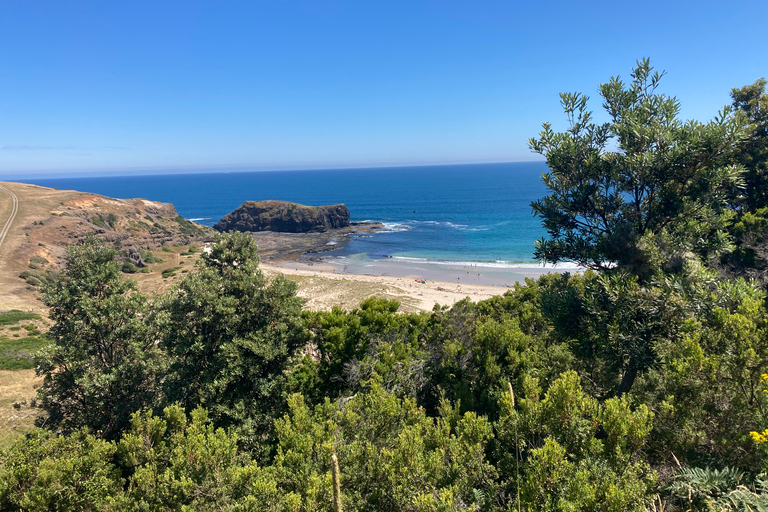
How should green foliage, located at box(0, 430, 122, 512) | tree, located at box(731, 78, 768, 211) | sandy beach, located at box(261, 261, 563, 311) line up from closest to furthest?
green foliage, located at box(0, 430, 122, 512) < tree, located at box(731, 78, 768, 211) < sandy beach, located at box(261, 261, 563, 311)

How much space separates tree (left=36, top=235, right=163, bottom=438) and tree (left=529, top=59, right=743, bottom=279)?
13.5 metres

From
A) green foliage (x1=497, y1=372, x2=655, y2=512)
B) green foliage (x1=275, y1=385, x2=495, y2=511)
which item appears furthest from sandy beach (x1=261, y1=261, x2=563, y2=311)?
green foliage (x1=497, y1=372, x2=655, y2=512)

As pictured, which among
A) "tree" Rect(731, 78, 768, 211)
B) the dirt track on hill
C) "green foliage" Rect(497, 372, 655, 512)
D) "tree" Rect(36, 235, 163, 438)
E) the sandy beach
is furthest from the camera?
the dirt track on hill

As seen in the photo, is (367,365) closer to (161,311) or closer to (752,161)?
(161,311)

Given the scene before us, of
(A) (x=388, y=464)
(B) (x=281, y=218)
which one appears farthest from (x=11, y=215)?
(A) (x=388, y=464)

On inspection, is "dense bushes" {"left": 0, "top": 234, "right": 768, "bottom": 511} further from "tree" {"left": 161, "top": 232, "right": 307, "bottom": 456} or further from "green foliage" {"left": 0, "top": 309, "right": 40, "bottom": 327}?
"green foliage" {"left": 0, "top": 309, "right": 40, "bottom": 327}

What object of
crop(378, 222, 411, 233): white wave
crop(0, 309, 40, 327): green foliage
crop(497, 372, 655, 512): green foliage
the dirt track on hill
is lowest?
crop(0, 309, 40, 327): green foliage

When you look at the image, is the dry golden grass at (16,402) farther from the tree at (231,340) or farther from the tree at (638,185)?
the tree at (638,185)

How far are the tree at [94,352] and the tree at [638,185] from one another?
1351 cm

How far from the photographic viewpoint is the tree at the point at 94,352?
11.6 metres

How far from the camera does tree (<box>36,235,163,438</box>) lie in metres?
11.6

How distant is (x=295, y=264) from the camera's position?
58500 millimetres

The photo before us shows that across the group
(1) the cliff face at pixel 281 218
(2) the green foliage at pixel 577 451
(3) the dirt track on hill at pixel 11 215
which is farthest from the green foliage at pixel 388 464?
(1) the cliff face at pixel 281 218

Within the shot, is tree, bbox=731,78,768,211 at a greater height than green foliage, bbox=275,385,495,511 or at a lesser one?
greater
